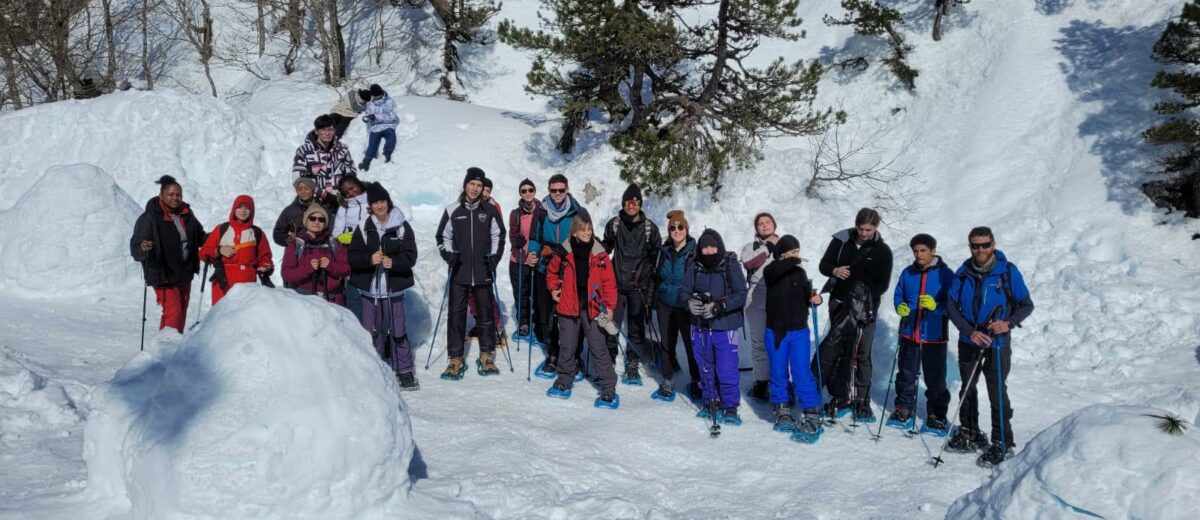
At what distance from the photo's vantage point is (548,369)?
8766mm

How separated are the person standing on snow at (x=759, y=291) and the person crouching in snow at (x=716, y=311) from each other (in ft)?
1.85

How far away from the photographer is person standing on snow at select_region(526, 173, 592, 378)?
8.73 meters

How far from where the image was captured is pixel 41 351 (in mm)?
7457

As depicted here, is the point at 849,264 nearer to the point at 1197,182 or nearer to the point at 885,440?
the point at 885,440

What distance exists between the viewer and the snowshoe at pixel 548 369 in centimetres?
869

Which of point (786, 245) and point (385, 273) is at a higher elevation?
point (786, 245)

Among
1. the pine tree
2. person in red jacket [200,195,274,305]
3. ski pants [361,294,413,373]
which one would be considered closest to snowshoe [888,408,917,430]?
ski pants [361,294,413,373]

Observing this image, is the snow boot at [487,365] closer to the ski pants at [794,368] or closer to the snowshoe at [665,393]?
the snowshoe at [665,393]

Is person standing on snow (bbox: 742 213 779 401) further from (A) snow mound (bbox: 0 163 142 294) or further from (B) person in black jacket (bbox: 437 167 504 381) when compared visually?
(A) snow mound (bbox: 0 163 142 294)

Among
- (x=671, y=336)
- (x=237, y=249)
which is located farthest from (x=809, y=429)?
(x=237, y=249)

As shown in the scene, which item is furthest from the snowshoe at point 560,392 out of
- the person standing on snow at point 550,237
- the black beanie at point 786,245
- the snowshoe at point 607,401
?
the black beanie at point 786,245

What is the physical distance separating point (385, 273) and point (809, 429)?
4.43 meters

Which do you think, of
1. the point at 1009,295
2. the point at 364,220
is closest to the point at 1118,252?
the point at 1009,295

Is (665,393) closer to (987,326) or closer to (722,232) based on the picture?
(987,326)
